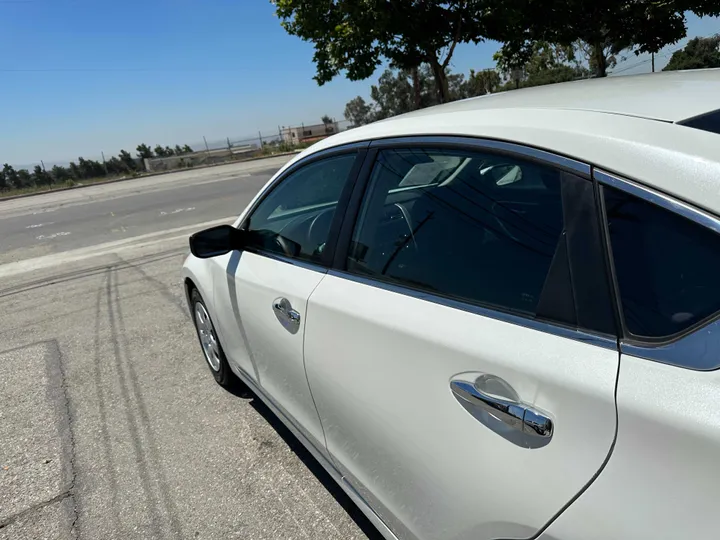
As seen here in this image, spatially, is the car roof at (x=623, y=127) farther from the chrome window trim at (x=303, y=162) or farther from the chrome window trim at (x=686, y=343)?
the chrome window trim at (x=303, y=162)

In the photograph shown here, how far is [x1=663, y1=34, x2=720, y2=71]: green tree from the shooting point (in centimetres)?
2672

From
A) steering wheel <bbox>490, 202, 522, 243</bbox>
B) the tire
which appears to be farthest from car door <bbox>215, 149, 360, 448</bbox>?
steering wheel <bbox>490, 202, 522, 243</bbox>

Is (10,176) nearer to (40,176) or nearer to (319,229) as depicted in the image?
(40,176)

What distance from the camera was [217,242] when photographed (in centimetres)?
268

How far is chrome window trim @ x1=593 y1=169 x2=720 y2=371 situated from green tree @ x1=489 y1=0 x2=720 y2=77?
13529 mm

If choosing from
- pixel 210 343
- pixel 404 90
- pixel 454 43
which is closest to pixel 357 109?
pixel 404 90

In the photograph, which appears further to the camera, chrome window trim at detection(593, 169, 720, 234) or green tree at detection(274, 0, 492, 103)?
green tree at detection(274, 0, 492, 103)

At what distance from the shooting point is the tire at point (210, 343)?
3.39 meters

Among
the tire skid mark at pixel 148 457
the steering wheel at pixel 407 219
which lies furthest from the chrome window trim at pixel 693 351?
the tire skid mark at pixel 148 457

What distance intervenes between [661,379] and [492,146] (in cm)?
76

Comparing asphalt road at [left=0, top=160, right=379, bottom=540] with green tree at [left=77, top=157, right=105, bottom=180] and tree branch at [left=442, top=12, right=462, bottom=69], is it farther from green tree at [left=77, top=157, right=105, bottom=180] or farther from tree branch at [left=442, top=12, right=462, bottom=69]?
green tree at [left=77, top=157, right=105, bottom=180]

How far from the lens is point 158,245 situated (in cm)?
898

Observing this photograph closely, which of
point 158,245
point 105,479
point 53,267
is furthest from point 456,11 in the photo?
point 105,479

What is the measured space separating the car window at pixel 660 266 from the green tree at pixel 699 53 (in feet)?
102
